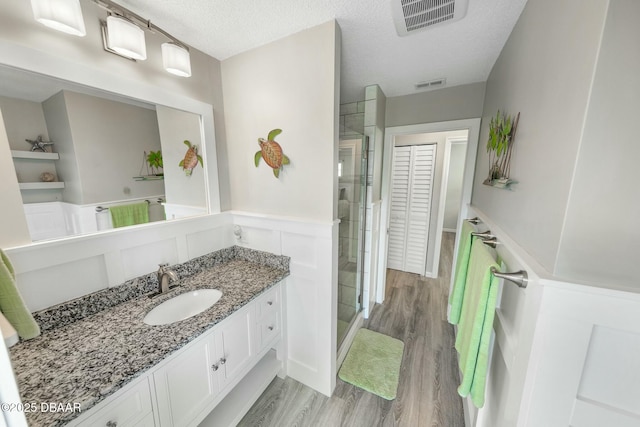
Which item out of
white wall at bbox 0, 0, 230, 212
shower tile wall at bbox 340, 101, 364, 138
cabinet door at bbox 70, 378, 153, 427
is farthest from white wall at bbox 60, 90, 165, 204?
shower tile wall at bbox 340, 101, 364, 138

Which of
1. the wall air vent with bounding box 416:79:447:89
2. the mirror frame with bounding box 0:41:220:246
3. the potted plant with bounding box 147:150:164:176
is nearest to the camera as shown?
the mirror frame with bounding box 0:41:220:246

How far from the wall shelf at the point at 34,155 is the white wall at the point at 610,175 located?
6.56 ft

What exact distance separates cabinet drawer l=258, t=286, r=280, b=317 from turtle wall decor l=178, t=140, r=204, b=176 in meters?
1.02

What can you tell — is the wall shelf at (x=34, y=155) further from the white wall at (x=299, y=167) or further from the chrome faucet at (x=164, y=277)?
the white wall at (x=299, y=167)

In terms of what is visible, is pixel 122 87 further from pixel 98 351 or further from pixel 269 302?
pixel 269 302

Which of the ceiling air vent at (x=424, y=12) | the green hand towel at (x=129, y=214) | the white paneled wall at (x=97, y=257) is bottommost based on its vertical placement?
the white paneled wall at (x=97, y=257)

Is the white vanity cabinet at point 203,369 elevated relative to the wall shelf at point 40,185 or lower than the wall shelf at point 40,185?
lower

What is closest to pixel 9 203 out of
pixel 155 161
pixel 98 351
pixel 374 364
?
pixel 155 161

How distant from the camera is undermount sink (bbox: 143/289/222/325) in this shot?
3.92ft

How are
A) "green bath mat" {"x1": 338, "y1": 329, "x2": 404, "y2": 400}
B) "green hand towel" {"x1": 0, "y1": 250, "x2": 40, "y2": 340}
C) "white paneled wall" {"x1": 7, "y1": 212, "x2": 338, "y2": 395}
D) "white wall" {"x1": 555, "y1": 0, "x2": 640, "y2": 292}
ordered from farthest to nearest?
"green bath mat" {"x1": 338, "y1": 329, "x2": 404, "y2": 400}, "white paneled wall" {"x1": 7, "y1": 212, "x2": 338, "y2": 395}, "green hand towel" {"x1": 0, "y1": 250, "x2": 40, "y2": 340}, "white wall" {"x1": 555, "y1": 0, "x2": 640, "y2": 292}

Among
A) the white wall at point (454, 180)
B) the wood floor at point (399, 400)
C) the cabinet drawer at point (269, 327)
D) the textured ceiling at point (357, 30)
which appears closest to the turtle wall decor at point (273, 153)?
the textured ceiling at point (357, 30)

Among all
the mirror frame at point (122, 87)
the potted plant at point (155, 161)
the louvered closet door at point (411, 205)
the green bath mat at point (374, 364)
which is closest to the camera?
the mirror frame at point (122, 87)

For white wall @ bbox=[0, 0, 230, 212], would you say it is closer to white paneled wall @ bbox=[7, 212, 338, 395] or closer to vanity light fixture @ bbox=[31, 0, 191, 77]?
vanity light fixture @ bbox=[31, 0, 191, 77]

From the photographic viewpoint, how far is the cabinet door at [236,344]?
1.17 metres
